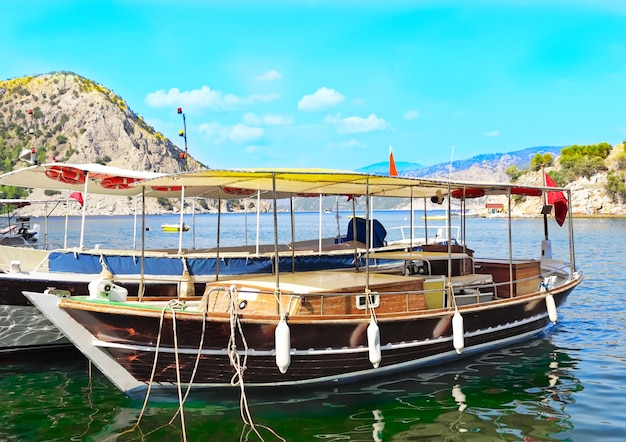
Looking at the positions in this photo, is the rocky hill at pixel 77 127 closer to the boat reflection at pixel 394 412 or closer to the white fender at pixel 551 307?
the white fender at pixel 551 307

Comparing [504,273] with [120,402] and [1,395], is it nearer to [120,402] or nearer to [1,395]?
[120,402]

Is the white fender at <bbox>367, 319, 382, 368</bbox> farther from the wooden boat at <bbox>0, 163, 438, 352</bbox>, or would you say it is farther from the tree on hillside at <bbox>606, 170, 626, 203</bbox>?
the tree on hillside at <bbox>606, 170, 626, 203</bbox>

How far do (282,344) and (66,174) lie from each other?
8.10 m

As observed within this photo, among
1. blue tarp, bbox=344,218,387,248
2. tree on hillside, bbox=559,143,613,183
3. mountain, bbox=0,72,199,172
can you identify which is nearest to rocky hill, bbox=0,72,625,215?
mountain, bbox=0,72,199,172

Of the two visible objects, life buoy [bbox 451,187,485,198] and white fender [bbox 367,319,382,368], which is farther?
life buoy [bbox 451,187,485,198]

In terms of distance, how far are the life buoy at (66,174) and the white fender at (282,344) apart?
24.6 feet

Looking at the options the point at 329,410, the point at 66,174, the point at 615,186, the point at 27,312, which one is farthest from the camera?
the point at 615,186

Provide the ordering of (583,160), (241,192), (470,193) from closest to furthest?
(470,193)
(241,192)
(583,160)

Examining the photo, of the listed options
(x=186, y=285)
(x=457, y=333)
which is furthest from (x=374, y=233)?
(x=457, y=333)

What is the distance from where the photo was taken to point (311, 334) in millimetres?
8844

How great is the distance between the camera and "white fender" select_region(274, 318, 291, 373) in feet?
27.2

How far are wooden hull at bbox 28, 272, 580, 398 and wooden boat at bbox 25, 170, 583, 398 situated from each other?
0.06ft

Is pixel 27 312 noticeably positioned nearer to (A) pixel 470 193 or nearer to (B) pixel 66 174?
(B) pixel 66 174

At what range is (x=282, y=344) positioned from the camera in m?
8.30
